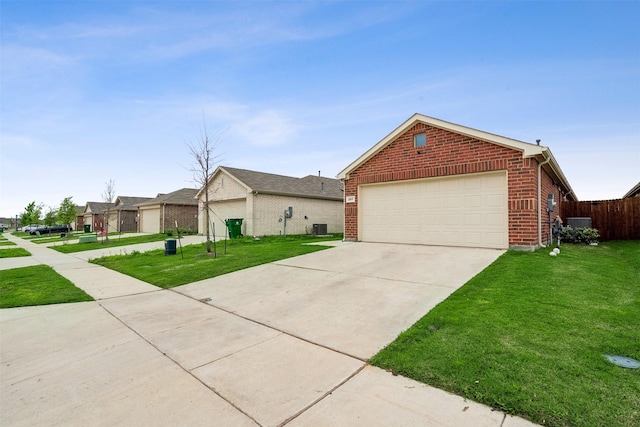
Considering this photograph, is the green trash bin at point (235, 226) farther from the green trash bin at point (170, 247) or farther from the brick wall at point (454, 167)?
the brick wall at point (454, 167)

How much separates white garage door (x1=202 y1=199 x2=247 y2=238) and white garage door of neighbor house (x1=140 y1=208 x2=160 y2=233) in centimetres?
920

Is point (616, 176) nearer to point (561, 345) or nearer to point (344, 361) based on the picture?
point (561, 345)

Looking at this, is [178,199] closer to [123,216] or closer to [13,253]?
[13,253]

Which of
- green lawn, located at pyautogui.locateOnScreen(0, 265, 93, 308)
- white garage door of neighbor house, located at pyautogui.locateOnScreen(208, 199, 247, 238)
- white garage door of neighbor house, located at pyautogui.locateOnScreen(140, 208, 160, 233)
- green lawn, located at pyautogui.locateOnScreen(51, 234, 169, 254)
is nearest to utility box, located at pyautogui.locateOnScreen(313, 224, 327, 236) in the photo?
white garage door of neighbor house, located at pyautogui.locateOnScreen(208, 199, 247, 238)

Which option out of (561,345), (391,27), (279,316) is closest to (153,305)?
Answer: (279,316)

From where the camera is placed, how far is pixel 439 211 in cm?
1002

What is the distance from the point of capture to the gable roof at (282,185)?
1853 centimetres

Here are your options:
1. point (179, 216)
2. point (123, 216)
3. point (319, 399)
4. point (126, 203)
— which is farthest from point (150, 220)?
point (319, 399)

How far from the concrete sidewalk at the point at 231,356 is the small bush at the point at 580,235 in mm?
7440

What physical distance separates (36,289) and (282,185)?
1437cm

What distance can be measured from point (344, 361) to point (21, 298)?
7.13 metres

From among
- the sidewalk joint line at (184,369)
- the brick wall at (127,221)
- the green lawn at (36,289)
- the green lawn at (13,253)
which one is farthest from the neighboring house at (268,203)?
the brick wall at (127,221)

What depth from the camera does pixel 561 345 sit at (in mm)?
2984

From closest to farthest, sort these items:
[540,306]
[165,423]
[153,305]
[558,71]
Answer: [165,423] → [540,306] → [153,305] → [558,71]
